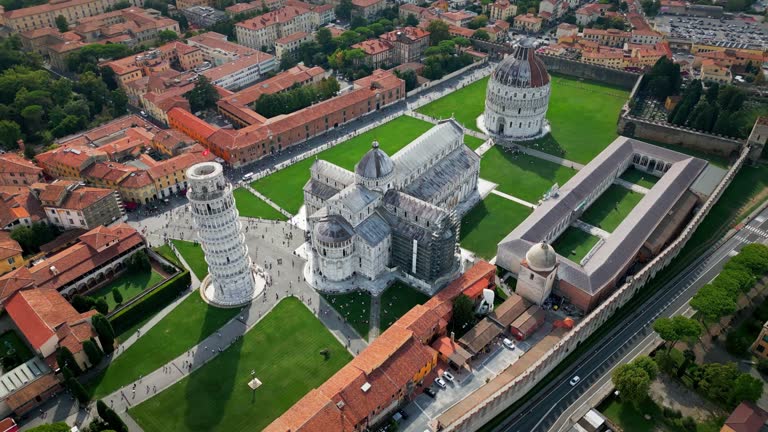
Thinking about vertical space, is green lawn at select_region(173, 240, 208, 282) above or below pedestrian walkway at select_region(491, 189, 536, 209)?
above

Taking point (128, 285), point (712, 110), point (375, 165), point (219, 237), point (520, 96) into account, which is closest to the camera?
point (219, 237)

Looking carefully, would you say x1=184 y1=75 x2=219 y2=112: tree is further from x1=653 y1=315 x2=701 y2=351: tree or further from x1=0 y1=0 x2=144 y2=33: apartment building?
x1=653 y1=315 x2=701 y2=351: tree

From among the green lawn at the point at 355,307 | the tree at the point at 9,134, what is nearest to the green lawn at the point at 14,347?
the green lawn at the point at 355,307

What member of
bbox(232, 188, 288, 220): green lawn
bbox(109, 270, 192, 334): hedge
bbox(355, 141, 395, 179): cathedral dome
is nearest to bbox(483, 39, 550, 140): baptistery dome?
bbox(355, 141, 395, 179): cathedral dome

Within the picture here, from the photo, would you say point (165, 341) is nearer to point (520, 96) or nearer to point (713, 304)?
point (713, 304)

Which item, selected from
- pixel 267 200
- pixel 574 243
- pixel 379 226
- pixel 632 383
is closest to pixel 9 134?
pixel 267 200

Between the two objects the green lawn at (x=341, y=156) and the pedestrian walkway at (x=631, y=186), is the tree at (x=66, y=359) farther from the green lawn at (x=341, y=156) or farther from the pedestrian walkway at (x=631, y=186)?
the pedestrian walkway at (x=631, y=186)

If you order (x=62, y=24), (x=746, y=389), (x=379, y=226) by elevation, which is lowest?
(x=746, y=389)
